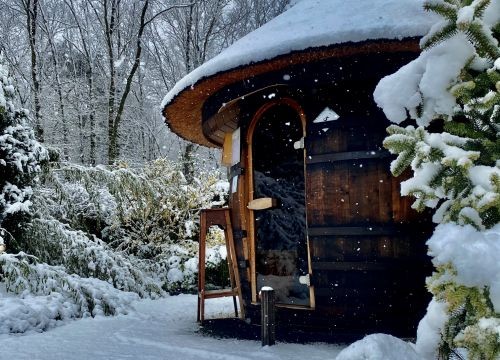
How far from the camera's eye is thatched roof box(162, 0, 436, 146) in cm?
338

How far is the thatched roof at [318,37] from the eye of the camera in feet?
11.1

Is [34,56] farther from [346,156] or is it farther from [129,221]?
[346,156]

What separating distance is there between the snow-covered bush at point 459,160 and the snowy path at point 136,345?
1.60 metres

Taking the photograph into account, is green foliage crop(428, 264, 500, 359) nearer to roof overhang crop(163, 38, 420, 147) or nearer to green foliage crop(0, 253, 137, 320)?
roof overhang crop(163, 38, 420, 147)

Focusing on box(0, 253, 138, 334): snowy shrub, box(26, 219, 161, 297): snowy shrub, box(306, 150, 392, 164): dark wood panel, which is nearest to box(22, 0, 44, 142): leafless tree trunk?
box(26, 219, 161, 297): snowy shrub

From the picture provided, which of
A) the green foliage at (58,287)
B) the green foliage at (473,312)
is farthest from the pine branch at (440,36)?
the green foliage at (58,287)

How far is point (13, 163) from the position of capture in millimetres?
5734

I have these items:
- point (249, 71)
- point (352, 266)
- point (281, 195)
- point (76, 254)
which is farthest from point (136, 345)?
point (76, 254)

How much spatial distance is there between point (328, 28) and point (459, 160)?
200cm

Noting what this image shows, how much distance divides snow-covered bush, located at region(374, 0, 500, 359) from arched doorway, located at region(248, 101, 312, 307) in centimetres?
297

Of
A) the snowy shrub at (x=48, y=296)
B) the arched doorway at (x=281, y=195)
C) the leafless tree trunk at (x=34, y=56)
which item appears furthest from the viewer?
the leafless tree trunk at (x=34, y=56)

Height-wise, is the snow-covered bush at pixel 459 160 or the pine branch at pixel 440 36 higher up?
the pine branch at pixel 440 36

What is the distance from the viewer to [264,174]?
213 inches

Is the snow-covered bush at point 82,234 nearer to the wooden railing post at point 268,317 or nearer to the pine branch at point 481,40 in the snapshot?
the wooden railing post at point 268,317
